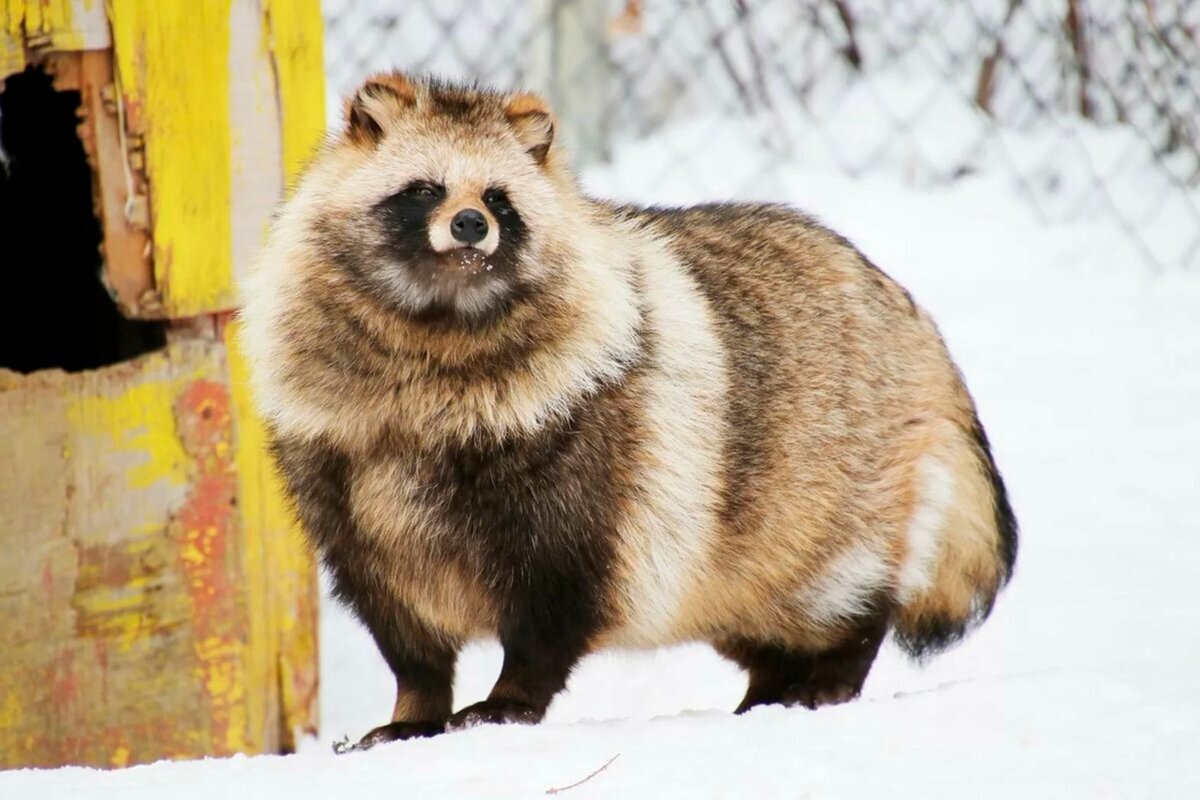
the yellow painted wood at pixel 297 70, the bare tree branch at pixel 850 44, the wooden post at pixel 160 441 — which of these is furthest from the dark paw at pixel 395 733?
the bare tree branch at pixel 850 44

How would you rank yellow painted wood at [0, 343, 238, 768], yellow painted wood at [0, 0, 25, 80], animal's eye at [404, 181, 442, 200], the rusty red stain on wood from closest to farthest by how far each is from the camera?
animal's eye at [404, 181, 442, 200], yellow painted wood at [0, 0, 25, 80], yellow painted wood at [0, 343, 238, 768], the rusty red stain on wood

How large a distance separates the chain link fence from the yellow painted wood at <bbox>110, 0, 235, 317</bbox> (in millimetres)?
3262

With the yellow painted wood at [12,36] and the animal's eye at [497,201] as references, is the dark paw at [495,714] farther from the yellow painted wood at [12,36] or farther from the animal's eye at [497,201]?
the yellow painted wood at [12,36]

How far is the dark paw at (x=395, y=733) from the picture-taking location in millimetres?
3340

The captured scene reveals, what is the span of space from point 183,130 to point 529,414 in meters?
1.39

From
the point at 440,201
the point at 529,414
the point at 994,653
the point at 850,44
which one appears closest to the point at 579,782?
the point at 529,414

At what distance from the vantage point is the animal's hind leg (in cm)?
388

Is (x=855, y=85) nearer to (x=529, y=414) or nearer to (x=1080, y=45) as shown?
(x=1080, y=45)

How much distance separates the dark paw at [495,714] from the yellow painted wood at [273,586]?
1.17 m

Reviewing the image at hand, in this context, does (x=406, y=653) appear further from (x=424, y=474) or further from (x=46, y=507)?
(x=46, y=507)

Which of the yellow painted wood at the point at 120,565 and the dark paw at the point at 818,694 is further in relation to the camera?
the yellow painted wood at the point at 120,565

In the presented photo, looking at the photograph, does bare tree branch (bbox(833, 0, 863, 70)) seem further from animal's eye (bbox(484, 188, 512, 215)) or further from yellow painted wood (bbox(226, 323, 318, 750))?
animal's eye (bbox(484, 188, 512, 215))

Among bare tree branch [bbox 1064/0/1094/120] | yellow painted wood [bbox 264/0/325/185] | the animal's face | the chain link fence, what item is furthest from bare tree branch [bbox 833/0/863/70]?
the animal's face

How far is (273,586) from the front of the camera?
4398 millimetres
